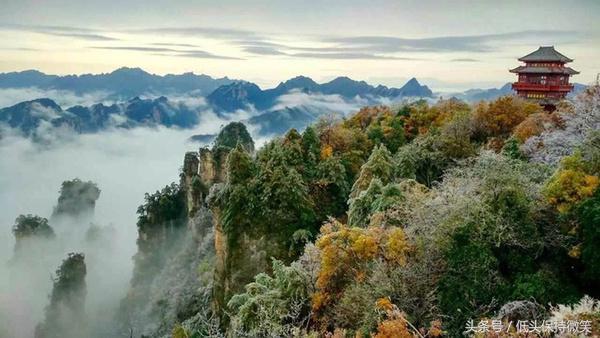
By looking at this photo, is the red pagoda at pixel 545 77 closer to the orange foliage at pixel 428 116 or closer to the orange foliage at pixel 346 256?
the orange foliage at pixel 428 116

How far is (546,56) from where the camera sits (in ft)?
136

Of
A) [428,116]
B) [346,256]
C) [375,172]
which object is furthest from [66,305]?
[346,256]

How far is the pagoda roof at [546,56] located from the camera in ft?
135

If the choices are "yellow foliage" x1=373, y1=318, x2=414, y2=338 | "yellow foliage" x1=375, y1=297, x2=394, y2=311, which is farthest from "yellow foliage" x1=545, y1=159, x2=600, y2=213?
"yellow foliage" x1=373, y1=318, x2=414, y2=338

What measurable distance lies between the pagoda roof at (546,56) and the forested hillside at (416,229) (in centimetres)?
513

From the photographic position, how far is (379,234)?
18438 millimetres

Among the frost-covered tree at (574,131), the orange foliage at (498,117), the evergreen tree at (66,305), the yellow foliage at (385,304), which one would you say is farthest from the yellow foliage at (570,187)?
the evergreen tree at (66,305)

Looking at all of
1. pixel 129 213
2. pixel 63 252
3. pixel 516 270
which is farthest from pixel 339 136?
pixel 129 213

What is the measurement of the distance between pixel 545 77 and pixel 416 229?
95.8 feet

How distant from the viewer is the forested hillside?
15.6 m

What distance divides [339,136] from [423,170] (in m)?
6.96

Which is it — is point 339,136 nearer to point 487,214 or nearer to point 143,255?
point 487,214

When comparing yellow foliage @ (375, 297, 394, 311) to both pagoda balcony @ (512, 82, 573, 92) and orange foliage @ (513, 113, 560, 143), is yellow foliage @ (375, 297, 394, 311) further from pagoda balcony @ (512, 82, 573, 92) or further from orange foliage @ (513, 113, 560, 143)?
pagoda balcony @ (512, 82, 573, 92)

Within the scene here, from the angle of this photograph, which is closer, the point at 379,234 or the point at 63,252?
the point at 379,234
